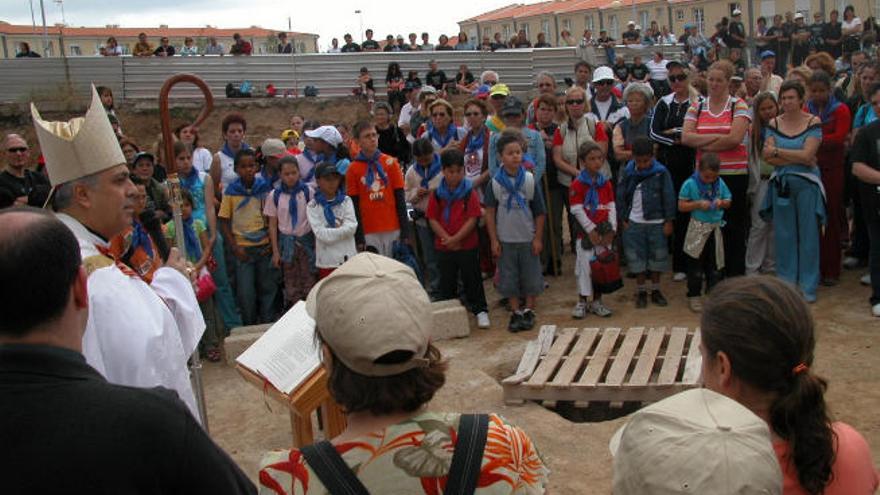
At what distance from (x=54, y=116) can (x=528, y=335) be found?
17.2 meters

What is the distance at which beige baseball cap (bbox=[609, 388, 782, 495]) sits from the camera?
1.68 meters

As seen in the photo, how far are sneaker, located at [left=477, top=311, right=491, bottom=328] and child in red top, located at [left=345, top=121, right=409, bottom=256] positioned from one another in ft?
3.37

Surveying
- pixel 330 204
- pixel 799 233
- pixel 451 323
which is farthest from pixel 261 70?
pixel 799 233

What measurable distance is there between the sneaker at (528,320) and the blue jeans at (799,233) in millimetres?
2243

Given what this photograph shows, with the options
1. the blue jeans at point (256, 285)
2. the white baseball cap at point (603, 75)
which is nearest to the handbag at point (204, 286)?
the blue jeans at point (256, 285)

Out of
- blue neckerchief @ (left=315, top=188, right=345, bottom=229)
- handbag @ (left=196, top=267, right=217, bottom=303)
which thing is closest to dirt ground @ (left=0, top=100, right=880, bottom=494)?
handbag @ (left=196, top=267, right=217, bottom=303)

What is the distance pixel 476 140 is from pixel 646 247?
2106 millimetres

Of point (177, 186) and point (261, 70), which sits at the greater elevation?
point (261, 70)

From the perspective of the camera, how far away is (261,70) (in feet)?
76.8

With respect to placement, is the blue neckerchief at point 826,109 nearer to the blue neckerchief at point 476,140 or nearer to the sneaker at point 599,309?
the sneaker at point 599,309

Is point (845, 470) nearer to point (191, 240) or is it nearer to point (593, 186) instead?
point (593, 186)

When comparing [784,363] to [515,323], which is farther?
[515,323]

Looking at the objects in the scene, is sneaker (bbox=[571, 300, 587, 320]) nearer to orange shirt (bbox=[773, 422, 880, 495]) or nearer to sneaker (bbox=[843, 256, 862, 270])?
sneaker (bbox=[843, 256, 862, 270])

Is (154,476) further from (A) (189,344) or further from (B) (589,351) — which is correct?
(B) (589,351)
